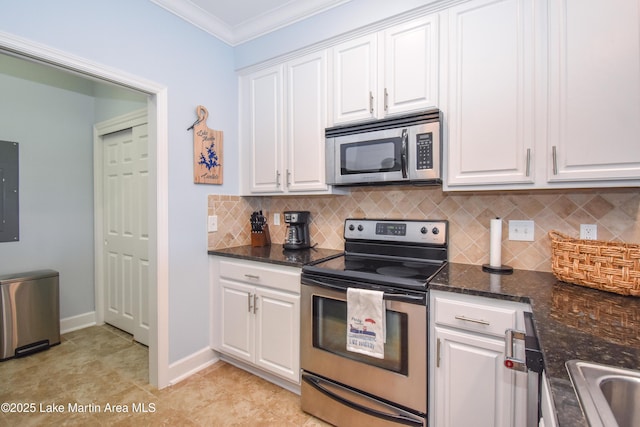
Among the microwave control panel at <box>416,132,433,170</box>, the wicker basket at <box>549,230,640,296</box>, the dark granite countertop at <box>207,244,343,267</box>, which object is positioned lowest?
the dark granite countertop at <box>207,244,343,267</box>

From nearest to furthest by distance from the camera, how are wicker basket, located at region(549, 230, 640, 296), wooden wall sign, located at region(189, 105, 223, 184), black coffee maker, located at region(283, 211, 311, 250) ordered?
1. wicker basket, located at region(549, 230, 640, 296)
2. wooden wall sign, located at region(189, 105, 223, 184)
3. black coffee maker, located at region(283, 211, 311, 250)

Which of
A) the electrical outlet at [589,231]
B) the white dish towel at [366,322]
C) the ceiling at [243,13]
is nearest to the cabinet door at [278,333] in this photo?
the white dish towel at [366,322]

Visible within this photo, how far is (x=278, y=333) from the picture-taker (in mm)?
2002

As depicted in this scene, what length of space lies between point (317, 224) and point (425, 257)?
2.99 ft

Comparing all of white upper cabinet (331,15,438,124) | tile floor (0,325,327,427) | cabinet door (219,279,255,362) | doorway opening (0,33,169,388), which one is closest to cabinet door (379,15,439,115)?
white upper cabinet (331,15,438,124)

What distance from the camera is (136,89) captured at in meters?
1.96

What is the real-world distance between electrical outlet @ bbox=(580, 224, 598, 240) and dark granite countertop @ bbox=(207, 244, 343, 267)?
139 centimetres

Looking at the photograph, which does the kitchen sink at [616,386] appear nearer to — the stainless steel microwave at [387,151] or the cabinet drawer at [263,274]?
the stainless steel microwave at [387,151]

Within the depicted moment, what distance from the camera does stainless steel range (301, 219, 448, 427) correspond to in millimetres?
1456

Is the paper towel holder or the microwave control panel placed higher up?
the microwave control panel

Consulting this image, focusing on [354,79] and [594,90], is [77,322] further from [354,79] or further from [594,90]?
[594,90]

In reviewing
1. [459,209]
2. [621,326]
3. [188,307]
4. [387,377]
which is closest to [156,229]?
[188,307]

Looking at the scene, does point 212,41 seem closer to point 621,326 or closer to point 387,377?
point 387,377

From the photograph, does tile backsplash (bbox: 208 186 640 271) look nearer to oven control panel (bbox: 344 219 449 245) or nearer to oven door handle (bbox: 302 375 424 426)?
oven control panel (bbox: 344 219 449 245)
